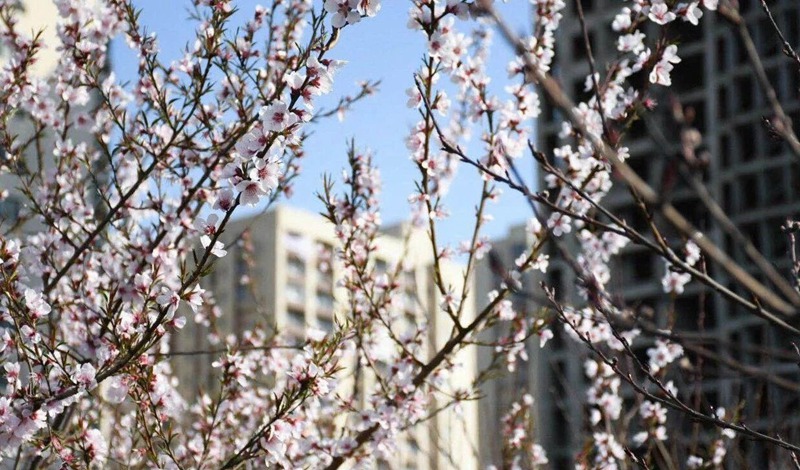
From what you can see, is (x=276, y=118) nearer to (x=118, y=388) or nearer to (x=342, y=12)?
(x=342, y=12)

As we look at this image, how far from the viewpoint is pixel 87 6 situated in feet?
19.0

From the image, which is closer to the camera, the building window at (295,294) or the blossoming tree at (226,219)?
the blossoming tree at (226,219)

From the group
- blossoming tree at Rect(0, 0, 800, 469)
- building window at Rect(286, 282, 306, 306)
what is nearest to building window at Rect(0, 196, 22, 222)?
blossoming tree at Rect(0, 0, 800, 469)

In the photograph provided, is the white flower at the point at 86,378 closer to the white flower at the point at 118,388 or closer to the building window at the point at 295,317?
the white flower at the point at 118,388

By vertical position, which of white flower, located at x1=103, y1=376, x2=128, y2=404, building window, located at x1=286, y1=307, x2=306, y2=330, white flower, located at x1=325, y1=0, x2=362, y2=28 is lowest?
white flower, located at x1=103, y1=376, x2=128, y2=404

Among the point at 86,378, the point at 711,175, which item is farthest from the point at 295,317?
the point at 86,378

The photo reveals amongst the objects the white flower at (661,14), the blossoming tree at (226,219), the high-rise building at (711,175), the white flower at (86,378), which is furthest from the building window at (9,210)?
the high-rise building at (711,175)

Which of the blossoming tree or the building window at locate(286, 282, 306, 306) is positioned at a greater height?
the building window at locate(286, 282, 306, 306)

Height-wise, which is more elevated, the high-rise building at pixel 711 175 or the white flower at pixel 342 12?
the high-rise building at pixel 711 175

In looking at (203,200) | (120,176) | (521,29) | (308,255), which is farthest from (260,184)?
(308,255)

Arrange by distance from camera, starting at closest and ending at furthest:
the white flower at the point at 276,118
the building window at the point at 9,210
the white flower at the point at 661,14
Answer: the white flower at the point at 276,118, the white flower at the point at 661,14, the building window at the point at 9,210

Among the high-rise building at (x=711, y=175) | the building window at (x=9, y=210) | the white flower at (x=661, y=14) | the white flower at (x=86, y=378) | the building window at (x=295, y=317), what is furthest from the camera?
the building window at (x=295, y=317)

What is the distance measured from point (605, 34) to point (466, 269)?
37098mm

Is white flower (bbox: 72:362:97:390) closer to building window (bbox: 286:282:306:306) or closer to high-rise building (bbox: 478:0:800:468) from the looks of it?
high-rise building (bbox: 478:0:800:468)
